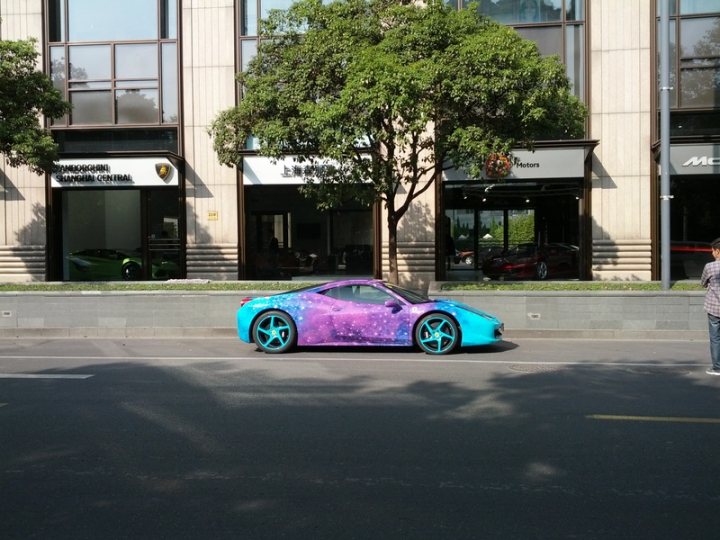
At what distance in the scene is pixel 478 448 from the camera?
5602 millimetres

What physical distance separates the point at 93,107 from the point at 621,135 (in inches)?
591

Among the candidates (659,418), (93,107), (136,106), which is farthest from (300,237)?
(659,418)

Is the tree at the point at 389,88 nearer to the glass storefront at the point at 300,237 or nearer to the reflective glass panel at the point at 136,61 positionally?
the glass storefront at the point at 300,237

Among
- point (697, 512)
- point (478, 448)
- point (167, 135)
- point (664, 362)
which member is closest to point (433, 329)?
point (664, 362)

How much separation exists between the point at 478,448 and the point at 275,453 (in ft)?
5.35

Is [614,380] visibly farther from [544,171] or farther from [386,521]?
[544,171]

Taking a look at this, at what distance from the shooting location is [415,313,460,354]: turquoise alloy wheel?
1084cm

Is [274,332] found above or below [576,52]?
below

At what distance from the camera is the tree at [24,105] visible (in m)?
14.7

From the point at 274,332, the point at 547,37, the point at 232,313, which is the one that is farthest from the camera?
the point at 547,37

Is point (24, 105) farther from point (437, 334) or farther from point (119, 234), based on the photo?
point (437, 334)

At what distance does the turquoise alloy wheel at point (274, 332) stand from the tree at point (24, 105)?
715 centimetres

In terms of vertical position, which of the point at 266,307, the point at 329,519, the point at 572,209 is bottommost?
the point at 329,519

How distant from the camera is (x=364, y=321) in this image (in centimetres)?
1091
